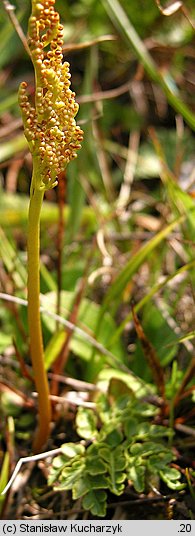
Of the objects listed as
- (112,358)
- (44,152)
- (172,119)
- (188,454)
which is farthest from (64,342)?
(172,119)

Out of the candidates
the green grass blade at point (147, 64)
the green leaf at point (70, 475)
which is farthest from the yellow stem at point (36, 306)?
the green grass blade at point (147, 64)

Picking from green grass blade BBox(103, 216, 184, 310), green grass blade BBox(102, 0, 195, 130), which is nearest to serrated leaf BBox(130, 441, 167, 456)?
green grass blade BBox(103, 216, 184, 310)

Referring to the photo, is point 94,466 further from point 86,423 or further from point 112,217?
point 112,217

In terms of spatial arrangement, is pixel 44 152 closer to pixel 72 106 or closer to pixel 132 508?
pixel 72 106

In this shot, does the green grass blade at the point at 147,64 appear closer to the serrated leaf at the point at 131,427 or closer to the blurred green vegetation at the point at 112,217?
the blurred green vegetation at the point at 112,217

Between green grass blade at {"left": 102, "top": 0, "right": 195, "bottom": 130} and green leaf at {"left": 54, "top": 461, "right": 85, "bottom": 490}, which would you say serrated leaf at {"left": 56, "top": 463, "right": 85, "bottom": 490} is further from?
green grass blade at {"left": 102, "top": 0, "right": 195, "bottom": 130}
